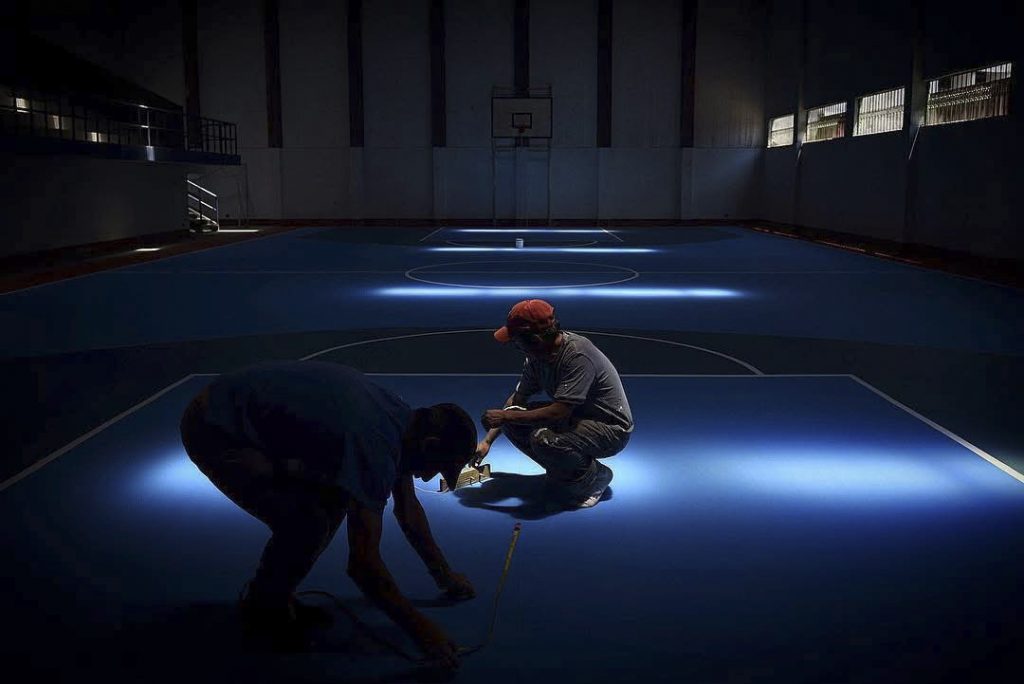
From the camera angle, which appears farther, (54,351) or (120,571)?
(54,351)

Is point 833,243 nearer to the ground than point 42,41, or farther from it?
nearer to the ground

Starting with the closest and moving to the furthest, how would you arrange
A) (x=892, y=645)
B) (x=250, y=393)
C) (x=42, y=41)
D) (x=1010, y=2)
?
(x=250, y=393)
(x=892, y=645)
(x=1010, y=2)
(x=42, y=41)

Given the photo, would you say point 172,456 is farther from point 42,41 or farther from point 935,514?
point 42,41

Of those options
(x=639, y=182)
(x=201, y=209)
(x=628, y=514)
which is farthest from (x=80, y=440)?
Answer: (x=639, y=182)

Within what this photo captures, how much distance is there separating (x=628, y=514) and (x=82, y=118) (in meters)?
21.3

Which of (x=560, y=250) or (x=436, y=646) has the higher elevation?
(x=436, y=646)

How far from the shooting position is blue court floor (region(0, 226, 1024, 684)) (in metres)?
4.34

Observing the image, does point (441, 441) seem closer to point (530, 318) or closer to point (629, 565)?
point (629, 565)

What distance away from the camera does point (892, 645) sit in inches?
172

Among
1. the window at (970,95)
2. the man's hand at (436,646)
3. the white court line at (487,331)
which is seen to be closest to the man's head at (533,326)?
the man's hand at (436,646)

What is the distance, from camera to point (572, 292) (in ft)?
58.1

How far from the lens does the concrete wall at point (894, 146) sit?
→ 21.2 m

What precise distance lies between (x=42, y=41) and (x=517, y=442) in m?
27.2

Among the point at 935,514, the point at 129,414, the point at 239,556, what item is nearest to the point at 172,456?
the point at 129,414
